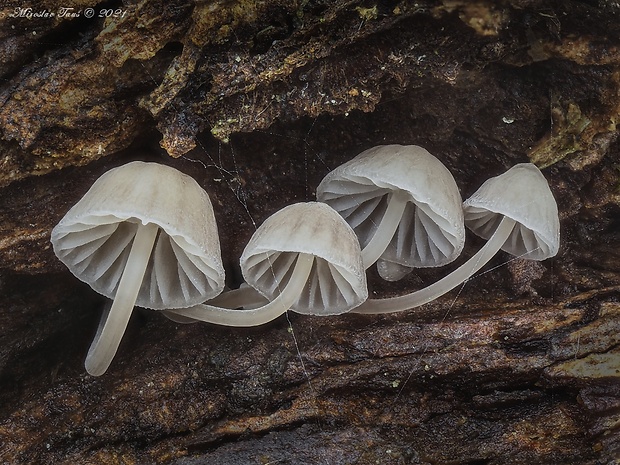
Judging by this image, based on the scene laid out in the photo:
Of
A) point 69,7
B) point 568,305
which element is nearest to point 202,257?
point 69,7

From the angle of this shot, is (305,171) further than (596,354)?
Yes

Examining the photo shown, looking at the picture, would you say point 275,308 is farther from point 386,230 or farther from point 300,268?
point 386,230

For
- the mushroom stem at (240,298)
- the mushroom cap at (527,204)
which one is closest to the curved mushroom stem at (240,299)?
the mushroom stem at (240,298)

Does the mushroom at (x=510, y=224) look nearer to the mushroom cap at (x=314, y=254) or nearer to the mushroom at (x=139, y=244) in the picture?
the mushroom cap at (x=314, y=254)

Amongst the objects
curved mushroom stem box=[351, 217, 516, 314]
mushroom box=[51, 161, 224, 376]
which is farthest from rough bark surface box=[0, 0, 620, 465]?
Answer: mushroom box=[51, 161, 224, 376]

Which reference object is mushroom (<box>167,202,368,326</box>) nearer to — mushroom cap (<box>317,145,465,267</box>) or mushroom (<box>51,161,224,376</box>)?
mushroom (<box>51,161,224,376</box>)

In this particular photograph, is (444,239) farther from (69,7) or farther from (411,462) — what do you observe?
(69,7)
